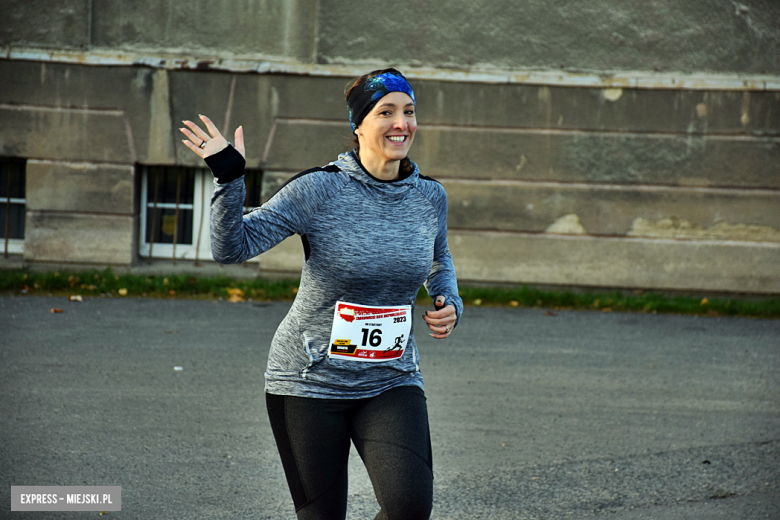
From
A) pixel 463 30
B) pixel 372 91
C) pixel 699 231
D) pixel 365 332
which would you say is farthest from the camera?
pixel 699 231

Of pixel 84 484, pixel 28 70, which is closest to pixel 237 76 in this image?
pixel 28 70

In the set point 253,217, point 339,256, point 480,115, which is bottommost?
point 339,256

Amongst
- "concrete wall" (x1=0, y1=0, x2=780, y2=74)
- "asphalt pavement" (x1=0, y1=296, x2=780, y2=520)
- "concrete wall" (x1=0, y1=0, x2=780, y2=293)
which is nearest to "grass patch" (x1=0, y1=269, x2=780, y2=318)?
"concrete wall" (x1=0, y1=0, x2=780, y2=293)

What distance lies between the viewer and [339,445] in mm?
2691

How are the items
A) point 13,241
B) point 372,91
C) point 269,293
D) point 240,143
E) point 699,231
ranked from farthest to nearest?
point 13,241
point 699,231
point 269,293
point 372,91
point 240,143

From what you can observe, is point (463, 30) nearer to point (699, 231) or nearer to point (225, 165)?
point (699, 231)

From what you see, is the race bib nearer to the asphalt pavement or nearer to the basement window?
the asphalt pavement

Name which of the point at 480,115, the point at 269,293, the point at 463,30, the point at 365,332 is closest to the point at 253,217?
the point at 365,332

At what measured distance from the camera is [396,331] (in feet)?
9.23

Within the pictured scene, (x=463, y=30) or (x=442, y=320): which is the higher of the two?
(x=463, y=30)

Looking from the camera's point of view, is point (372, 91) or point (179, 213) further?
point (179, 213)

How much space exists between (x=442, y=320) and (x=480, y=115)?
22.7ft

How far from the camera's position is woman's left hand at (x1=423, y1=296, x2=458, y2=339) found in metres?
2.81

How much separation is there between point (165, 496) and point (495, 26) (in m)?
7.07
